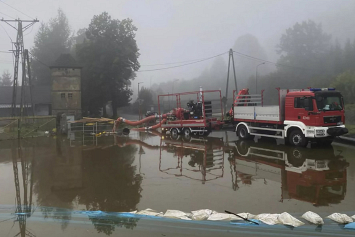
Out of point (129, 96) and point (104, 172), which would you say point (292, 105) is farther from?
point (129, 96)

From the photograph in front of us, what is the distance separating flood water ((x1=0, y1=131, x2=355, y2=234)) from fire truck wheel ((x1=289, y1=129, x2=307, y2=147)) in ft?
1.17

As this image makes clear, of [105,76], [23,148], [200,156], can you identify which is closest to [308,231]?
[200,156]

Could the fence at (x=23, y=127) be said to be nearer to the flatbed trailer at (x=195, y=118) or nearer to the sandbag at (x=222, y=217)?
the flatbed trailer at (x=195, y=118)

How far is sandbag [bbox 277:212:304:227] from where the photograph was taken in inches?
200

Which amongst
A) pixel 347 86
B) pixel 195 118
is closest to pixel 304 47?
pixel 347 86

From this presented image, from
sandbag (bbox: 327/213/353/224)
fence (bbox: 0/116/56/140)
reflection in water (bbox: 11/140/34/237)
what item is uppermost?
fence (bbox: 0/116/56/140)

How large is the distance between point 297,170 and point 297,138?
4588 mm

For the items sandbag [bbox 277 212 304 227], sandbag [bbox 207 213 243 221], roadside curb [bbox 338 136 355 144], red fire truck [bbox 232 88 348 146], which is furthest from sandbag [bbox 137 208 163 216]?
roadside curb [bbox 338 136 355 144]

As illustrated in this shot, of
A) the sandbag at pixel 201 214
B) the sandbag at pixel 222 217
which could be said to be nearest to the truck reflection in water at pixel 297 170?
the sandbag at pixel 222 217

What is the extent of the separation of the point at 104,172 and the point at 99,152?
13.9ft

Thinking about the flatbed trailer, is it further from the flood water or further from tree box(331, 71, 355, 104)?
tree box(331, 71, 355, 104)

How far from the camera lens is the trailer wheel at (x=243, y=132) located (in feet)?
53.9

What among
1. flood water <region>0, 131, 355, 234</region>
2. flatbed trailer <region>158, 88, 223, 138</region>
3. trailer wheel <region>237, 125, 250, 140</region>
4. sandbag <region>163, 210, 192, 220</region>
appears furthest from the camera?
flatbed trailer <region>158, 88, 223, 138</region>

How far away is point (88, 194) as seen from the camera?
23.9ft
